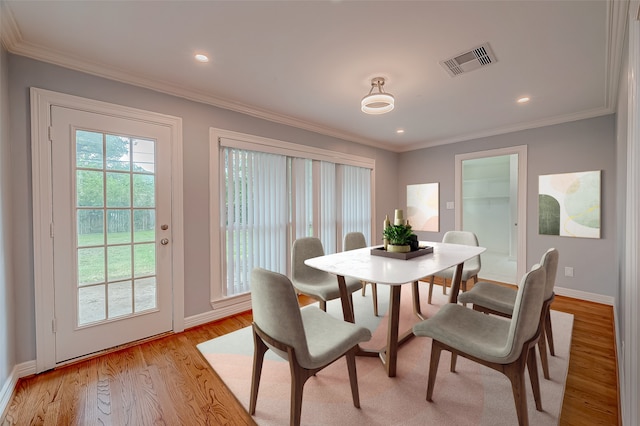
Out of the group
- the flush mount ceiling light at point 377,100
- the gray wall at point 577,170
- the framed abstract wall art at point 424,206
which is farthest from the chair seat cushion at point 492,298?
the framed abstract wall art at point 424,206

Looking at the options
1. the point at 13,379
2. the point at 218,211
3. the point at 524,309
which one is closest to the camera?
the point at 524,309

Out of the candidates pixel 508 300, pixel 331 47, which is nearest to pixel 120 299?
pixel 331 47

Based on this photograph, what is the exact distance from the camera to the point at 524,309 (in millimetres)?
1246

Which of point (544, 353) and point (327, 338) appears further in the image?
point (544, 353)

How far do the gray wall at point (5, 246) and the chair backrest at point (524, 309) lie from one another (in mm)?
2967

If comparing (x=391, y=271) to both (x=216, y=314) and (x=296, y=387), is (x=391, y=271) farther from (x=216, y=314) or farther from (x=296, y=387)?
(x=216, y=314)

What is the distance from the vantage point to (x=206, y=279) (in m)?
2.83

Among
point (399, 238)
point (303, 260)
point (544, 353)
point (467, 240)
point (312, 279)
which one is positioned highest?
point (399, 238)

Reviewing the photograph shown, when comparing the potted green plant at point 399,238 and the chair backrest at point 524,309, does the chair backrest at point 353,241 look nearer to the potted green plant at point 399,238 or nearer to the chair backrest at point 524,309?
the potted green plant at point 399,238

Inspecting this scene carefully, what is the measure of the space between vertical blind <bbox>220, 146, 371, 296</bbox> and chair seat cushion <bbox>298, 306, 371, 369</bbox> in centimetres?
163

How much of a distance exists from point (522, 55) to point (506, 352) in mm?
2193

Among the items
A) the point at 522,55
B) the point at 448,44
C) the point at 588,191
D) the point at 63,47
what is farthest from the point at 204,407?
the point at 588,191

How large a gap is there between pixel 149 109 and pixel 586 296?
18.0 ft

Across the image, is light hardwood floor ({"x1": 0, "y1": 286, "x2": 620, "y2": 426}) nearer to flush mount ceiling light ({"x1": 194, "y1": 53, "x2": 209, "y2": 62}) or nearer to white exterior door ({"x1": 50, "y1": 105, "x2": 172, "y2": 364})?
white exterior door ({"x1": 50, "y1": 105, "x2": 172, "y2": 364})
